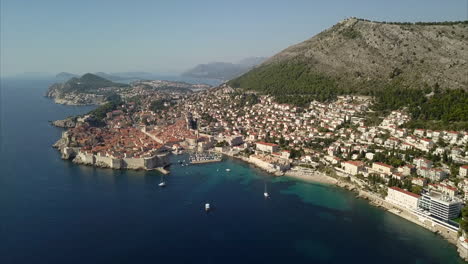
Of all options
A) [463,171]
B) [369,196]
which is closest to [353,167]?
[369,196]

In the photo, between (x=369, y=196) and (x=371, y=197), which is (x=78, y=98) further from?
(x=371, y=197)

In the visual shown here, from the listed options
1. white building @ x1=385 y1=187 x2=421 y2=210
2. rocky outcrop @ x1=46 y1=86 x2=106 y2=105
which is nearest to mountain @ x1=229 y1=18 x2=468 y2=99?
white building @ x1=385 y1=187 x2=421 y2=210

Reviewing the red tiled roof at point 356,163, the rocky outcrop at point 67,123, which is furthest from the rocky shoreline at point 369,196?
the rocky outcrop at point 67,123

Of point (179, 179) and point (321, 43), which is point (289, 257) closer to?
point (179, 179)

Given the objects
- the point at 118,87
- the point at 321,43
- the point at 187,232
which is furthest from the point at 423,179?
the point at 118,87

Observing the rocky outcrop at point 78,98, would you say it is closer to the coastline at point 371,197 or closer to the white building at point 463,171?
the coastline at point 371,197
